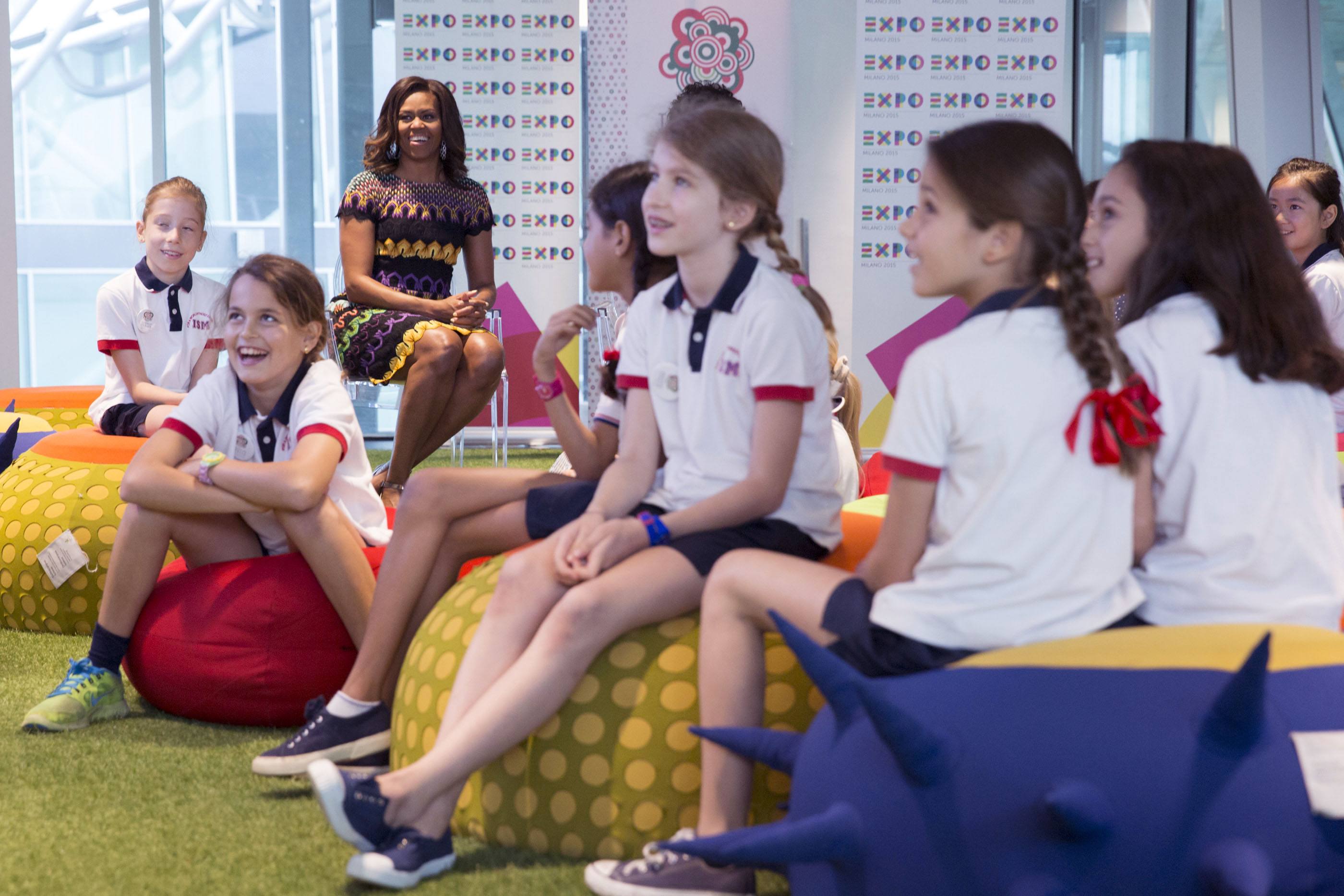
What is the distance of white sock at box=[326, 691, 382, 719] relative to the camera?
6.06 feet

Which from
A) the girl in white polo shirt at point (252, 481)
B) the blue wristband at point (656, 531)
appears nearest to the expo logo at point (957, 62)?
the girl in white polo shirt at point (252, 481)

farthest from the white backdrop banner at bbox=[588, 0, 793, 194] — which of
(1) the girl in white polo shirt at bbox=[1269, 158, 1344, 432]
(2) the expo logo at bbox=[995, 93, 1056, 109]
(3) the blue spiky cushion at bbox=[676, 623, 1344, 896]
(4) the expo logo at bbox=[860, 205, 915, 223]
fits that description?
(3) the blue spiky cushion at bbox=[676, 623, 1344, 896]

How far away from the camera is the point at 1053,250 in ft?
4.43

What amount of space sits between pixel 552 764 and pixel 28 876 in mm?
668

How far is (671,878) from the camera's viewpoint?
4.64 feet

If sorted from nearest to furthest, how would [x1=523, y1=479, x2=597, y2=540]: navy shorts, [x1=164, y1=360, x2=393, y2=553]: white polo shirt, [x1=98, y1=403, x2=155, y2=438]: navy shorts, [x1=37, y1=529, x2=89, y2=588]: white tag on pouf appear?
[x1=523, y1=479, x2=597, y2=540]: navy shorts, [x1=164, y1=360, x2=393, y2=553]: white polo shirt, [x1=37, y1=529, x2=89, y2=588]: white tag on pouf, [x1=98, y1=403, x2=155, y2=438]: navy shorts

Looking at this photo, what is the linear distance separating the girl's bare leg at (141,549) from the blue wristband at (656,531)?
94cm

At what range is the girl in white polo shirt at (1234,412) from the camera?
4.37 feet

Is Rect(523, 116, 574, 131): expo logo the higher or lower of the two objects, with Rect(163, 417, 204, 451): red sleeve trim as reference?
higher

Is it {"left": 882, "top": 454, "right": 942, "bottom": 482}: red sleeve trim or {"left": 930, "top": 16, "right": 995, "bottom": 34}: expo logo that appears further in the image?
{"left": 930, "top": 16, "right": 995, "bottom": 34}: expo logo

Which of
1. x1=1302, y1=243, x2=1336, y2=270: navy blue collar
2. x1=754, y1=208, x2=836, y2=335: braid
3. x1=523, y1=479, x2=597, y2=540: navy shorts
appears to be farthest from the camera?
x1=1302, y1=243, x2=1336, y2=270: navy blue collar

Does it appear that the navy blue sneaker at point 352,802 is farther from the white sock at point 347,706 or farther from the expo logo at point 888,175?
the expo logo at point 888,175

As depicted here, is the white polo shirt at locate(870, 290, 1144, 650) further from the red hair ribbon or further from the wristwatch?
the wristwatch

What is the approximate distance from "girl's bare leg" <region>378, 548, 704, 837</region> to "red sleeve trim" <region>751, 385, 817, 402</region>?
0.79 feet
